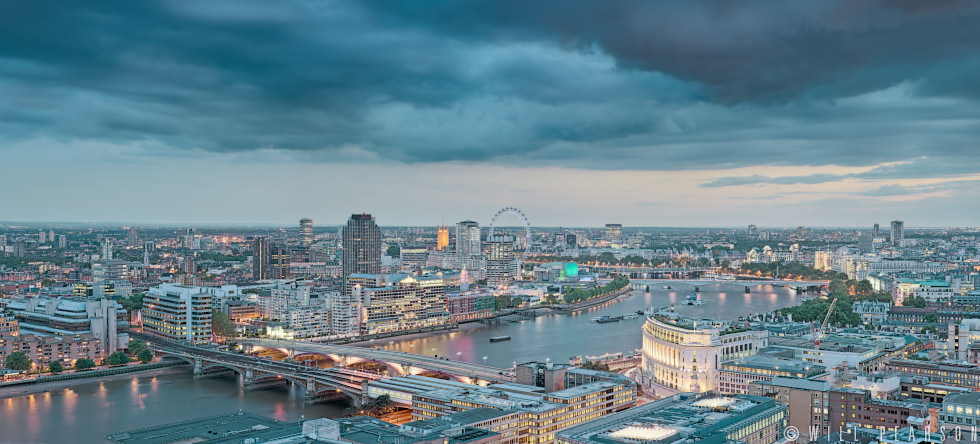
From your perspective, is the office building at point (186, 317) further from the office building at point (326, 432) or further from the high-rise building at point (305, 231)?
the high-rise building at point (305, 231)

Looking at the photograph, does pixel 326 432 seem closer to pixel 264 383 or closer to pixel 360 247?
pixel 264 383

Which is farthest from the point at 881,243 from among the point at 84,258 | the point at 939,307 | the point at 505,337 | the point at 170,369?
the point at 170,369

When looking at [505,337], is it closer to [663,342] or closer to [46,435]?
[663,342]

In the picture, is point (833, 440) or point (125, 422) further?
point (125, 422)

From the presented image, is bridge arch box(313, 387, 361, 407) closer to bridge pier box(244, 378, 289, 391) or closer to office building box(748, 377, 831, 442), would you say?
bridge pier box(244, 378, 289, 391)

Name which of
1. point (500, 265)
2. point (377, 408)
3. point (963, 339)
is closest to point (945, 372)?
point (963, 339)

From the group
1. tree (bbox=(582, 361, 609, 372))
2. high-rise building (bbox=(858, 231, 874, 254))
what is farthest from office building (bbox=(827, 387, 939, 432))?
high-rise building (bbox=(858, 231, 874, 254))
